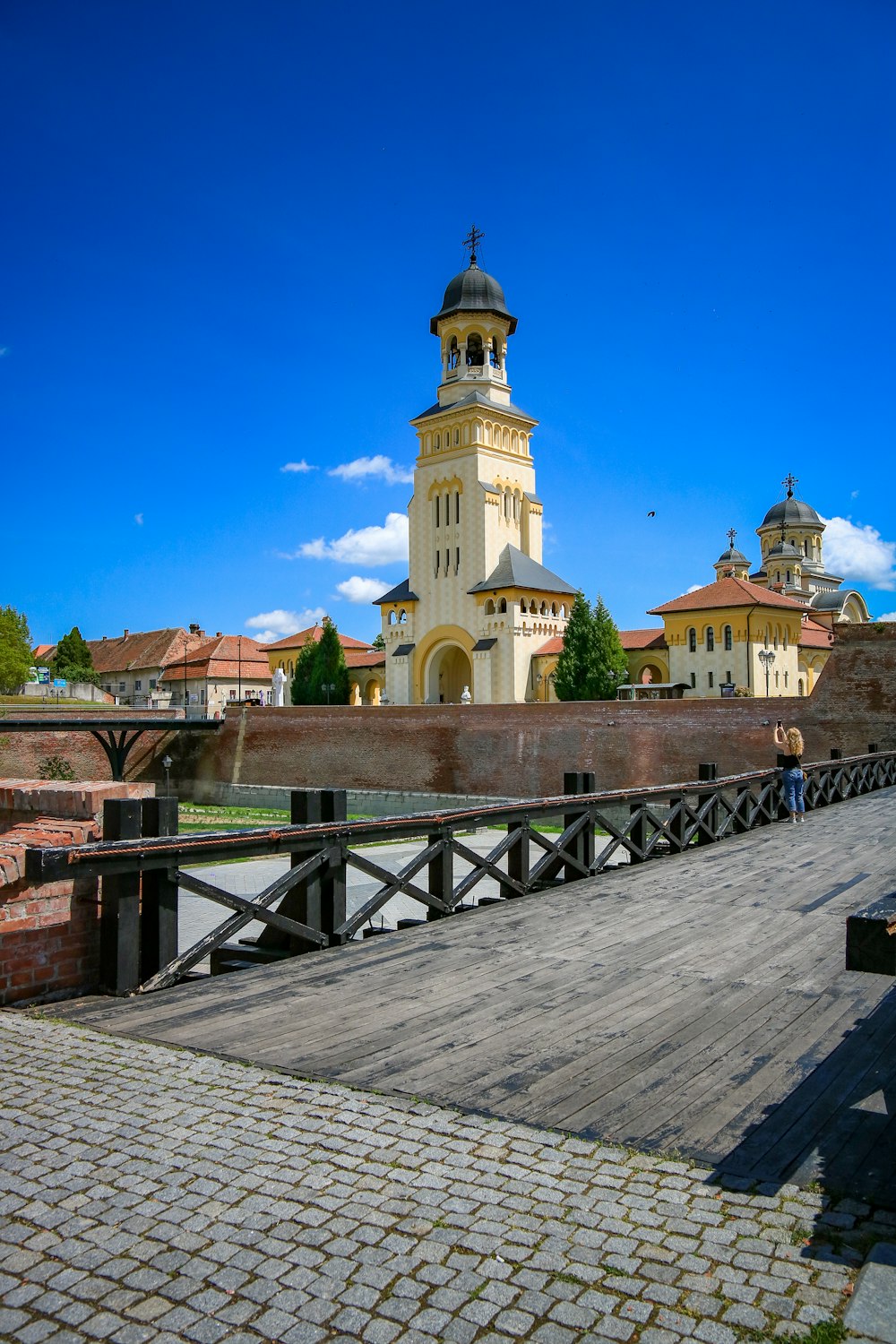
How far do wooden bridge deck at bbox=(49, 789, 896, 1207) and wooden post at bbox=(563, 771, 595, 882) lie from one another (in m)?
1.49

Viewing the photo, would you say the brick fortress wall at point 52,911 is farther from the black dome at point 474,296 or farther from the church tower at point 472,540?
the black dome at point 474,296

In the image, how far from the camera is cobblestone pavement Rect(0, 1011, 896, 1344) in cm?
253

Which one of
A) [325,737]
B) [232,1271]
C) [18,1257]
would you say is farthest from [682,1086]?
[325,737]

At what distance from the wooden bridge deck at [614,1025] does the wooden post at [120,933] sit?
0.51ft

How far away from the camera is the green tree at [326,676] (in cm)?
5672

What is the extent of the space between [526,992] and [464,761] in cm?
3300

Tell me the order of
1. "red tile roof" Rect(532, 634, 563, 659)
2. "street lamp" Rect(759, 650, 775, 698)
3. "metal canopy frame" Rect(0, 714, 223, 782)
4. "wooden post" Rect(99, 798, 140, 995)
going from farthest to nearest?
"red tile roof" Rect(532, 634, 563, 659) < "street lamp" Rect(759, 650, 775, 698) < "metal canopy frame" Rect(0, 714, 223, 782) < "wooden post" Rect(99, 798, 140, 995)

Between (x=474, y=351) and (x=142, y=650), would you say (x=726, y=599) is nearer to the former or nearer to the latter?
(x=474, y=351)

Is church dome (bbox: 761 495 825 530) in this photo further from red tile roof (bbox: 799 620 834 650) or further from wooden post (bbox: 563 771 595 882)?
wooden post (bbox: 563 771 595 882)

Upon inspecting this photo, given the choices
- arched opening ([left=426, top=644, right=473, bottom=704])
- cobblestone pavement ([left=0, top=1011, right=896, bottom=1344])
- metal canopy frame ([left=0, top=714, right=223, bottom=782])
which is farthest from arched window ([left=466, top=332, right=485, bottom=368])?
cobblestone pavement ([left=0, top=1011, right=896, bottom=1344])

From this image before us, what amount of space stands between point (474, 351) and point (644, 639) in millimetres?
18404

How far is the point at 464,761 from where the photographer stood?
3841 cm

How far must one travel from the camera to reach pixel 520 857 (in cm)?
866

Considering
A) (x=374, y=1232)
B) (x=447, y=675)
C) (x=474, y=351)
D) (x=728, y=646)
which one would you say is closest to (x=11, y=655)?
(x=447, y=675)
